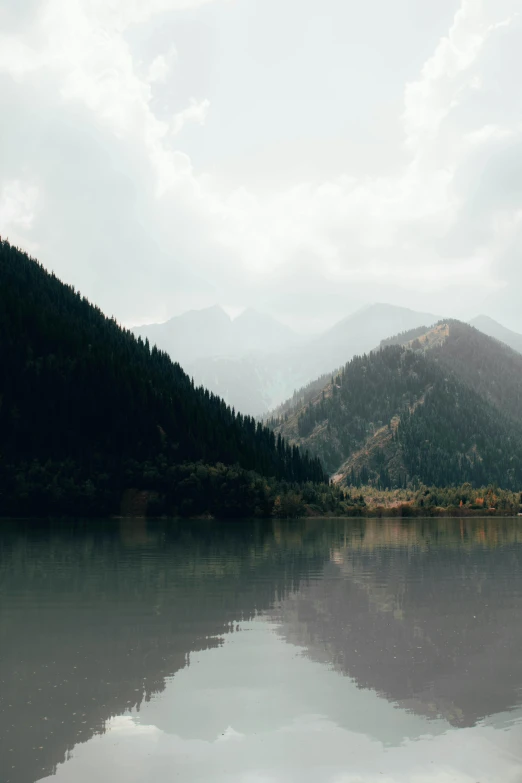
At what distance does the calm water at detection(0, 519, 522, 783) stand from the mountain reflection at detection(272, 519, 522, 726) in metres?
0.12

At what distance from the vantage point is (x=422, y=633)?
31.2 m

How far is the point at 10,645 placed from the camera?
93.4ft

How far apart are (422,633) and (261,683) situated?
10878mm

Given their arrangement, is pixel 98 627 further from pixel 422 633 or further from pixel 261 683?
pixel 422 633

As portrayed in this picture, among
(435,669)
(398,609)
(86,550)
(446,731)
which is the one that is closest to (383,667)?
(435,669)

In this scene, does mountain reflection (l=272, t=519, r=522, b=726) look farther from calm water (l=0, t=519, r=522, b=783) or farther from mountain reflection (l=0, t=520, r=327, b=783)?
mountain reflection (l=0, t=520, r=327, b=783)

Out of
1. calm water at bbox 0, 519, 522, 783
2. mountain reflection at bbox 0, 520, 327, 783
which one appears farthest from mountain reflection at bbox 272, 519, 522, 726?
mountain reflection at bbox 0, 520, 327, 783

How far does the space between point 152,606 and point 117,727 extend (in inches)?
849

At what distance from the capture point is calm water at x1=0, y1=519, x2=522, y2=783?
16453mm

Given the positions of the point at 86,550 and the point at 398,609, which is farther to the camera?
the point at 86,550

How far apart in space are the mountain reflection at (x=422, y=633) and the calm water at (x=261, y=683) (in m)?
0.12

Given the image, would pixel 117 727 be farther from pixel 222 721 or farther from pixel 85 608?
pixel 85 608

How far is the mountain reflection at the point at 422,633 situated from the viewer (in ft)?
71.9

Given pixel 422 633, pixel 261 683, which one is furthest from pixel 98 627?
pixel 422 633
